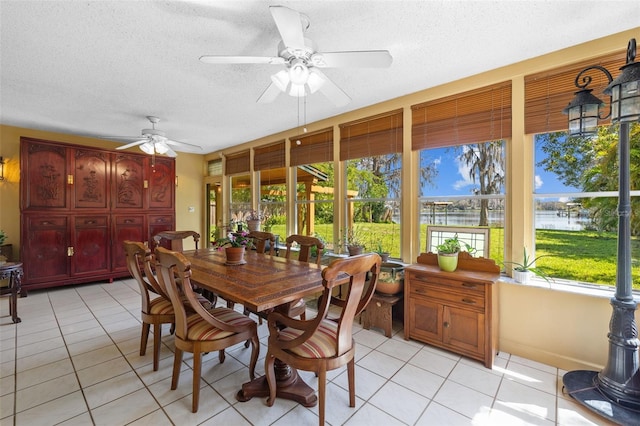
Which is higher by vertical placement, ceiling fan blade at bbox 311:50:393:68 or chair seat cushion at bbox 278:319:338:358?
ceiling fan blade at bbox 311:50:393:68

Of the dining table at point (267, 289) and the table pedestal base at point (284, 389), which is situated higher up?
the dining table at point (267, 289)

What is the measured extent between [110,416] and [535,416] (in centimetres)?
274

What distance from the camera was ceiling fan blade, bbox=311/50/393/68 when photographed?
171 cm

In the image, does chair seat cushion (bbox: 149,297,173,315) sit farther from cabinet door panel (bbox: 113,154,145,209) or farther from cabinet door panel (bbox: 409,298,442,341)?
cabinet door panel (bbox: 113,154,145,209)

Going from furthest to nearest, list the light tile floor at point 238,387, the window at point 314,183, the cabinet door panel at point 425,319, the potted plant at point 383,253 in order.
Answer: the window at point 314,183, the potted plant at point 383,253, the cabinet door panel at point 425,319, the light tile floor at point 238,387

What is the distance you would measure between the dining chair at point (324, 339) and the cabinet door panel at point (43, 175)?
15.1 ft

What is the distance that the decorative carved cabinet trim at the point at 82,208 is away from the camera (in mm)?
4105

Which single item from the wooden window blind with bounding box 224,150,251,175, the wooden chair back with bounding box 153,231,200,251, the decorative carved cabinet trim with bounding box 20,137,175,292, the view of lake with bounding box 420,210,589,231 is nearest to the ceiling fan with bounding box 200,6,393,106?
the view of lake with bounding box 420,210,589,231

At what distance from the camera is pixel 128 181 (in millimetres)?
4973

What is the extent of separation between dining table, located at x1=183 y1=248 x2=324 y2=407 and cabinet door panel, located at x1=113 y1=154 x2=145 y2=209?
3.42 metres

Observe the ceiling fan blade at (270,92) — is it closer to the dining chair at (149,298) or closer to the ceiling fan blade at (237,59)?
the ceiling fan blade at (237,59)

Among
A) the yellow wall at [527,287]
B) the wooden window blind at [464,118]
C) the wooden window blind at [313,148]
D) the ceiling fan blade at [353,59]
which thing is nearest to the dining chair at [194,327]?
the ceiling fan blade at [353,59]

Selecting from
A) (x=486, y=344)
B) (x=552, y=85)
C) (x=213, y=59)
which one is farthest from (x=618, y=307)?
(x=213, y=59)

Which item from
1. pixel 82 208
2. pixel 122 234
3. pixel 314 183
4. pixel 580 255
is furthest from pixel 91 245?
pixel 580 255
